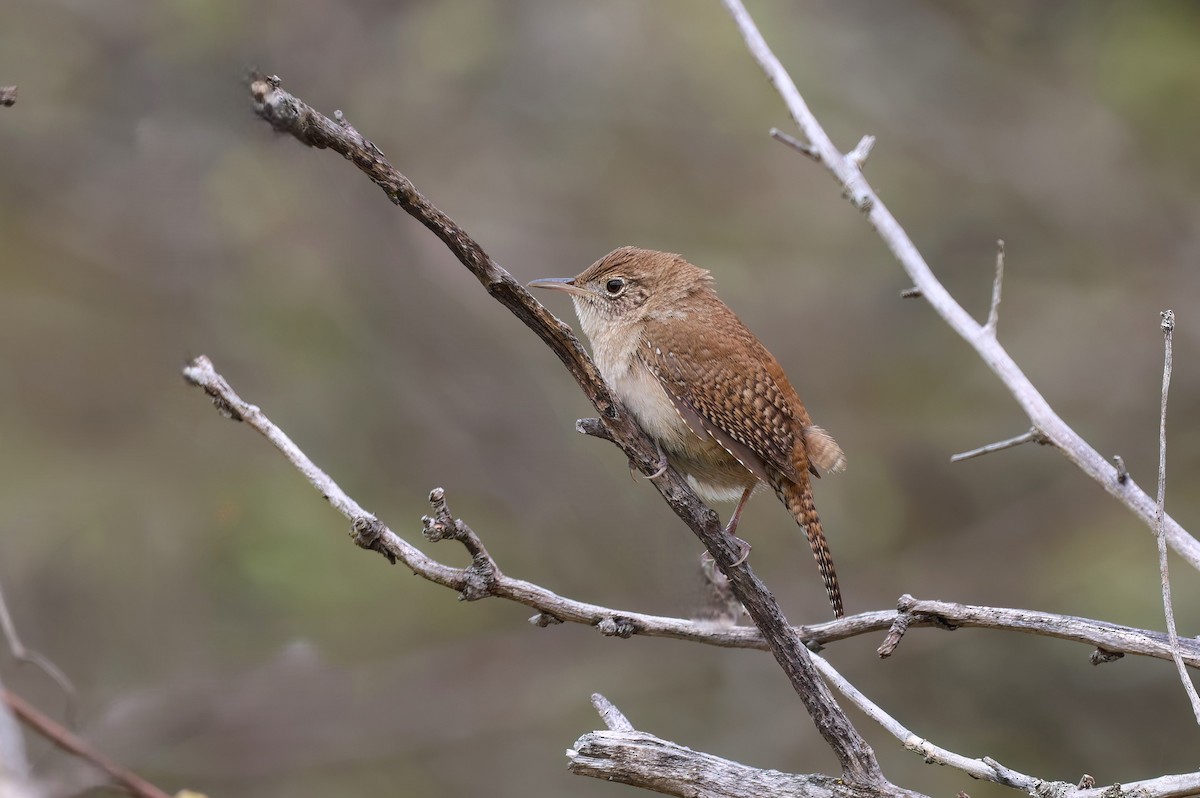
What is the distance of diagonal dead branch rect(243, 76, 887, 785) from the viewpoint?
2201 mm

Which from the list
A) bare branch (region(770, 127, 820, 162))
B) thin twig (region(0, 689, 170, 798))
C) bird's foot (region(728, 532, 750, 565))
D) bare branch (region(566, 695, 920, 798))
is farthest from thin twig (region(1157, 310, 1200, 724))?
thin twig (region(0, 689, 170, 798))

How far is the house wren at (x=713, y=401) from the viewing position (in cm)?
358

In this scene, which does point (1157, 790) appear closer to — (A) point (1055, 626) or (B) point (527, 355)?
(A) point (1055, 626)

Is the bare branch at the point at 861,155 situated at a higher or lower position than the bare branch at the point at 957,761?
higher

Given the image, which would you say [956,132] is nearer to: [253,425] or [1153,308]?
[1153,308]

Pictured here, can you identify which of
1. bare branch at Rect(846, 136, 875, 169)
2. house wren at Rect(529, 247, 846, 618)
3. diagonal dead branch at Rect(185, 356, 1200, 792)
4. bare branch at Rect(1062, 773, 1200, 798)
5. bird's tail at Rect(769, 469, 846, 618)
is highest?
bare branch at Rect(846, 136, 875, 169)

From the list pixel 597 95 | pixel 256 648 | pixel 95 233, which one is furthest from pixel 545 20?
pixel 256 648

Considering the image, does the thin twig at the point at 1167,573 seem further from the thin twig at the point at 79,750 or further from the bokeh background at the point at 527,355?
the bokeh background at the point at 527,355

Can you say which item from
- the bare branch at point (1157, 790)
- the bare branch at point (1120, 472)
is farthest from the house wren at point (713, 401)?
the bare branch at point (1157, 790)

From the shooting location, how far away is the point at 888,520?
716 cm

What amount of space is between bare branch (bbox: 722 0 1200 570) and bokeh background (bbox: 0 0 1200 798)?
9.16 ft

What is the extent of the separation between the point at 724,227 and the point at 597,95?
1.21m

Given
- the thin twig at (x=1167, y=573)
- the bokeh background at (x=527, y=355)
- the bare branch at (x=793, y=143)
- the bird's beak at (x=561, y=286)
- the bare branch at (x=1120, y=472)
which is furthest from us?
the bokeh background at (x=527, y=355)

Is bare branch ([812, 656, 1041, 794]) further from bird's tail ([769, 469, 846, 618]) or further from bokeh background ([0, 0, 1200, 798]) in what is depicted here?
bokeh background ([0, 0, 1200, 798])
